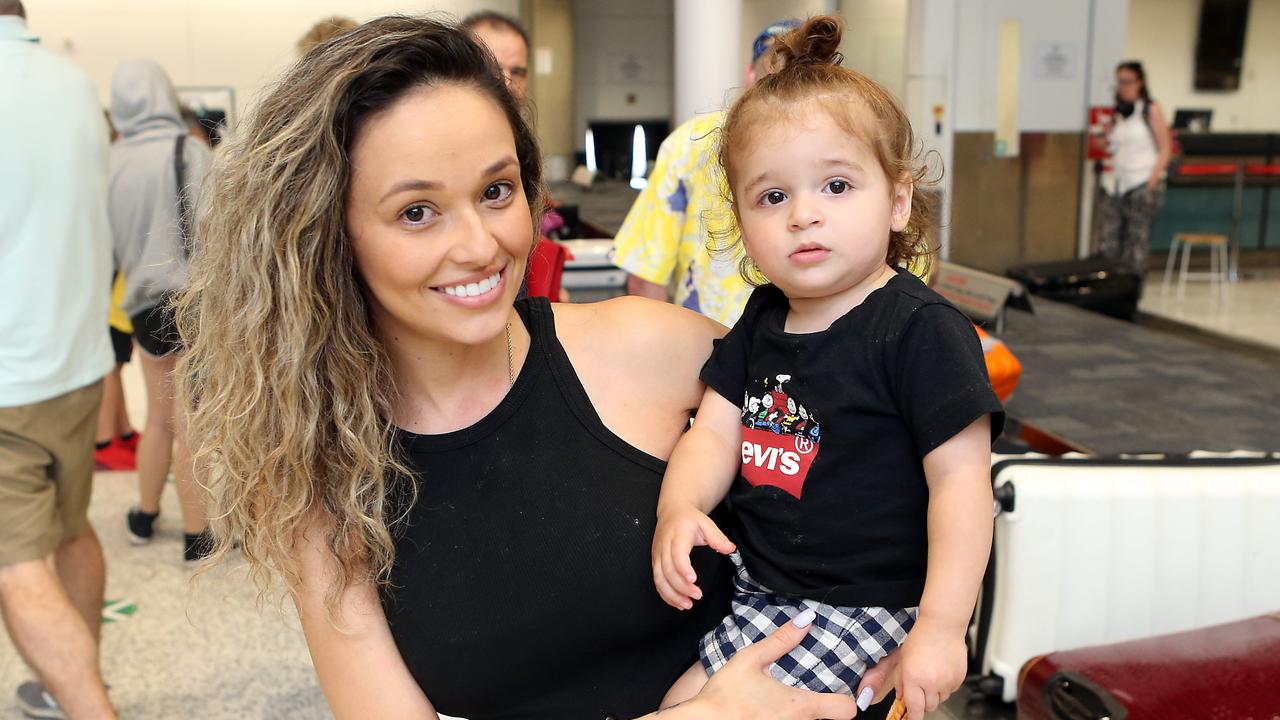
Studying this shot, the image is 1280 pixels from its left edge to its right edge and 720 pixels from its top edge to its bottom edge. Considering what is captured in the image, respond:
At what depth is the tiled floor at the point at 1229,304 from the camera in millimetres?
7992

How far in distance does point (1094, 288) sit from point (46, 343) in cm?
673

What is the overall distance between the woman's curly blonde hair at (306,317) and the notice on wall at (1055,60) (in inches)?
393

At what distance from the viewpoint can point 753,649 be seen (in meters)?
1.25

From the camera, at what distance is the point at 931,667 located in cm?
110

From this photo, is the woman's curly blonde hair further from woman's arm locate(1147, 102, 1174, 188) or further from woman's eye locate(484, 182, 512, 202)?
woman's arm locate(1147, 102, 1174, 188)

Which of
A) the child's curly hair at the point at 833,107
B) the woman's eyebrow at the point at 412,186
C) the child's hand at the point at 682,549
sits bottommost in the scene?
the child's hand at the point at 682,549

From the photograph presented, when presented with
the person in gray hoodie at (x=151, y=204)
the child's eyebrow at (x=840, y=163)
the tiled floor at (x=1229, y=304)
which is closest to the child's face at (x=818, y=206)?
the child's eyebrow at (x=840, y=163)

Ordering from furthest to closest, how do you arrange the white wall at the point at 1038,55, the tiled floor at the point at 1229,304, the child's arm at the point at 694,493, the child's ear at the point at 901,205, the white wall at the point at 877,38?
the white wall at the point at 877,38 < the white wall at the point at 1038,55 < the tiled floor at the point at 1229,304 < the child's ear at the point at 901,205 < the child's arm at the point at 694,493

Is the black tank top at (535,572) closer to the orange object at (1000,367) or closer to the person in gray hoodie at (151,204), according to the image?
the orange object at (1000,367)

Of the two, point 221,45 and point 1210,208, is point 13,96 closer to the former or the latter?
point 221,45

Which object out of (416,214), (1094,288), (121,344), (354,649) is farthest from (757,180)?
(1094,288)

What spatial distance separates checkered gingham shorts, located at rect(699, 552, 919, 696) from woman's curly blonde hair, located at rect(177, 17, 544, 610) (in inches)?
17.8

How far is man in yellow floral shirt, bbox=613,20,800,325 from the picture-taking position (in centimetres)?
289

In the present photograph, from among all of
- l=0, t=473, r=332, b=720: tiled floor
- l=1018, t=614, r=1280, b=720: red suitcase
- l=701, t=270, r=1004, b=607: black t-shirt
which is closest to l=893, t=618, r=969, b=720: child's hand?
l=701, t=270, r=1004, b=607: black t-shirt
